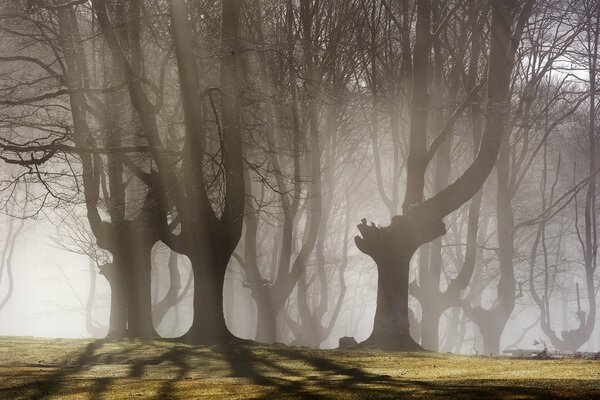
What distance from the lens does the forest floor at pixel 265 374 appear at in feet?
36.2

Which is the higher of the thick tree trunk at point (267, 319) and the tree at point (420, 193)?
the tree at point (420, 193)

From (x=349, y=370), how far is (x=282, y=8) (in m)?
13.7

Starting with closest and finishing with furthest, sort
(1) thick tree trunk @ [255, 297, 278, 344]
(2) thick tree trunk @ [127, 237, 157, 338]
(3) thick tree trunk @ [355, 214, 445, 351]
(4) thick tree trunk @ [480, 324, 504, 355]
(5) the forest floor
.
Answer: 1. (5) the forest floor
2. (3) thick tree trunk @ [355, 214, 445, 351]
3. (2) thick tree trunk @ [127, 237, 157, 338]
4. (1) thick tree trunk @ [255, 297, 278, 344]
5. (4) thick tree trunk @ [480, 324, 504, 355]

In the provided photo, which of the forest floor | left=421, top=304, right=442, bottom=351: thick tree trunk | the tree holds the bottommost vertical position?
the forest floor

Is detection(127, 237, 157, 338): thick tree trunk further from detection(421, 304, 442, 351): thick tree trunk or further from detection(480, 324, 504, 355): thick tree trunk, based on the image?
detection(480, 324, 504, 355): thick tree trunk

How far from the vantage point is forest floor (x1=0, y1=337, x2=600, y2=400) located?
11039mm

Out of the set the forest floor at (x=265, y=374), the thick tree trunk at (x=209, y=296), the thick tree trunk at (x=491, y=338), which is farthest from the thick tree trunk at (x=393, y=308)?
the thick tree trunk at (x=491, y=338)

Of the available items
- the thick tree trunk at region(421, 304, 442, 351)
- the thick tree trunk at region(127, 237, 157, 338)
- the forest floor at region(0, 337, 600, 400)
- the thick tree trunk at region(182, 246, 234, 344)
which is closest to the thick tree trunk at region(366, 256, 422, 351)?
the forest floor at region(0, 337, 600, 400)

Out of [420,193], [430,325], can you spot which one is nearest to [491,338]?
[430,325]

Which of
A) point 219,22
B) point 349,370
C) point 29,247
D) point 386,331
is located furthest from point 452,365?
point 29,247

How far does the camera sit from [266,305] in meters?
27.1

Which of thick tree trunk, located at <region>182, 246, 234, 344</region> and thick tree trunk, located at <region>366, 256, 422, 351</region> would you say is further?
thick tree trunk, located at <region>366, 256, 422, 351</region>

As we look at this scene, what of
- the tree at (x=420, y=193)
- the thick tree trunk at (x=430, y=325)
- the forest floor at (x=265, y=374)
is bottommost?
the forest floor at (x=265, y=374)

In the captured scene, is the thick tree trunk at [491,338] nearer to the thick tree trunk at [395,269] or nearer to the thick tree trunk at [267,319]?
the thick tree trunk at [267,319]
